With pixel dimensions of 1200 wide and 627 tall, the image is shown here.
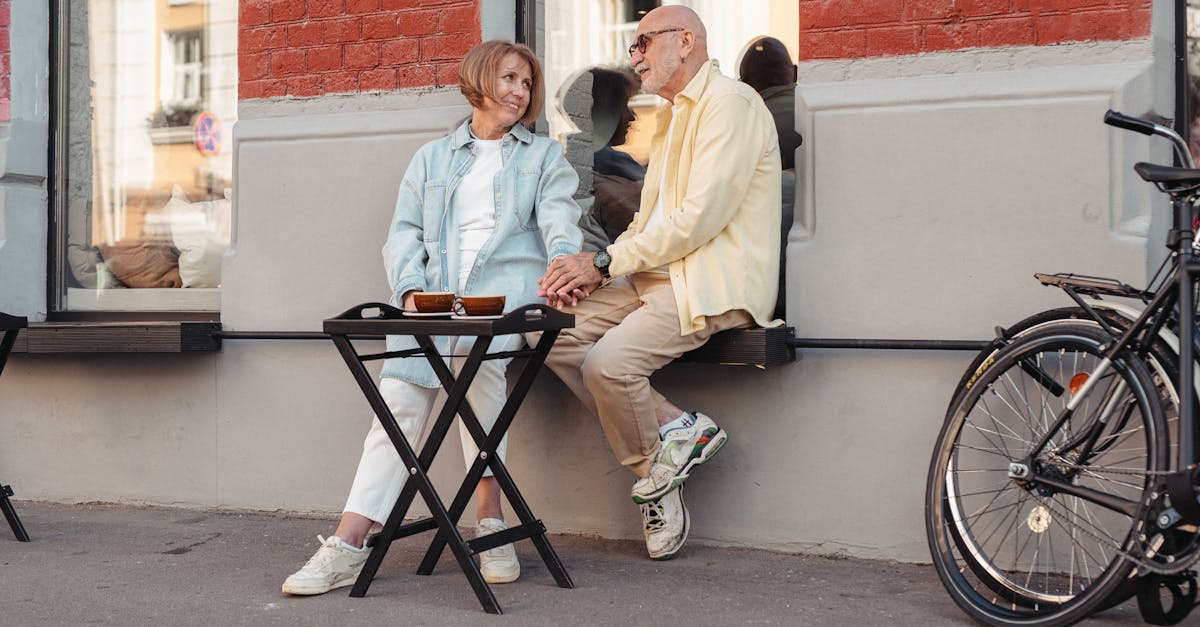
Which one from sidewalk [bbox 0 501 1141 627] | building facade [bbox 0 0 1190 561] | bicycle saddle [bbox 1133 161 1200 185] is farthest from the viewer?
building facade [bbox 0 0 1190 561]

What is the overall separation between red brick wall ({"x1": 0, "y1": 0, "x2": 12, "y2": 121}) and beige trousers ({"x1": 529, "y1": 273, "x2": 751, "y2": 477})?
10.6 ft

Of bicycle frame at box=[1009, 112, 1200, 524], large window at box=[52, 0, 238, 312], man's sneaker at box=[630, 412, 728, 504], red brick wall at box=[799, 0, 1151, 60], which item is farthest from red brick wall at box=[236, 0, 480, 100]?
bicycle frame at box=[1009, 112, 1200, 524]

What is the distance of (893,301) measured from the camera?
4430 mm

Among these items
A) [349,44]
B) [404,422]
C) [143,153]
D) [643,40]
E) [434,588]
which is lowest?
[434,588]

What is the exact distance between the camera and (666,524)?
4.40 meters

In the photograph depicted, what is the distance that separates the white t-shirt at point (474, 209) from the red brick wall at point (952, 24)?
1.18 m

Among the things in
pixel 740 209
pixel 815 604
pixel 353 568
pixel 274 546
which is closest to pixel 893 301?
pixel 740 209

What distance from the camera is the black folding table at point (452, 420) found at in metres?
3.78

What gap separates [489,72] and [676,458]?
4.85 ft

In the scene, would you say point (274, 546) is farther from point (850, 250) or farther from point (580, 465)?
point (850, 250)

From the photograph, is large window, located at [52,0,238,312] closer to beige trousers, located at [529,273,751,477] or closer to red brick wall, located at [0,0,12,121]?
red brick wall, located at [0,0,12,121]

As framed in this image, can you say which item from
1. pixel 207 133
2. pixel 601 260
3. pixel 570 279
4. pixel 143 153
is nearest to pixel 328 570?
pixel 570 279

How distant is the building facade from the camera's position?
167 inches

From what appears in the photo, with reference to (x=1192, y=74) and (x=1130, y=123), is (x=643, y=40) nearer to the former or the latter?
(x=1130, y=123)
